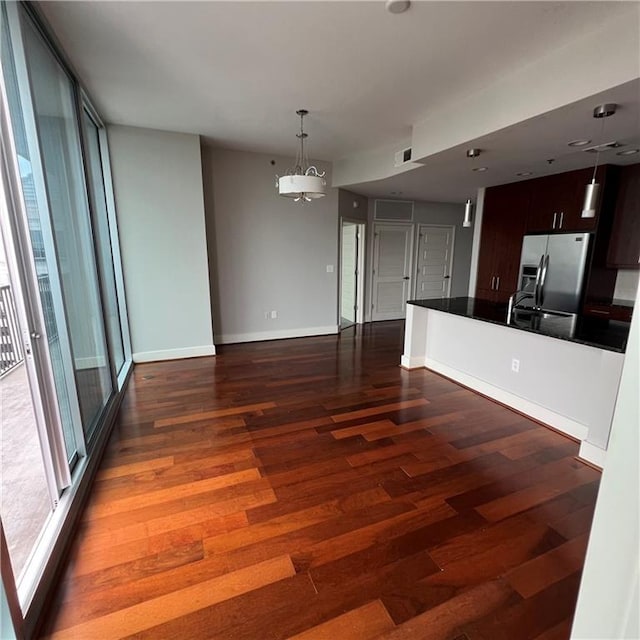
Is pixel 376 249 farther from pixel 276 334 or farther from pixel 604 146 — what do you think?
pixel 604 146

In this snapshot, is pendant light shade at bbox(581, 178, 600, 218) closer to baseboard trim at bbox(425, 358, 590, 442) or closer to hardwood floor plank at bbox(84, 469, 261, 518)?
baseboard trim at bbox(425, 358, 590, 442)

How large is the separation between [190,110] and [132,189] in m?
1.20

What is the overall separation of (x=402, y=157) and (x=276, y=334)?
309 centimetres

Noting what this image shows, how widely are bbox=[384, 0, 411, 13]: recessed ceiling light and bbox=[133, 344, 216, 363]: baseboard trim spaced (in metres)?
3.90

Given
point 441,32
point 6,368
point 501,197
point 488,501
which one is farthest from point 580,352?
point 6,368

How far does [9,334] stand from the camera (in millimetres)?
1610

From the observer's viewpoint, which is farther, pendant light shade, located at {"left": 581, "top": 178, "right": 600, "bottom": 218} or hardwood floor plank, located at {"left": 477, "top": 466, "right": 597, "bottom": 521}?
pendant light shade, located at {"left": 581, "top": 178, "right": 600, "bottom": 218}

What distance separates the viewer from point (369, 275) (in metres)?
6.63

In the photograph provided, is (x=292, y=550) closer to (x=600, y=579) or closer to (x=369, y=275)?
(x=600, y=579)

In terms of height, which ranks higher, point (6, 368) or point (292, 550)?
point (6, 368)

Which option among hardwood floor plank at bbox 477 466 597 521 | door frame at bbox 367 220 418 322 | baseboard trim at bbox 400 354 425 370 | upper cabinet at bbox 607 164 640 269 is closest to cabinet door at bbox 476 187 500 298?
upper cabinet at bbox 607 164 640 269

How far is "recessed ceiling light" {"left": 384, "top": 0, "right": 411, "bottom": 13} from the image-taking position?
181 cm

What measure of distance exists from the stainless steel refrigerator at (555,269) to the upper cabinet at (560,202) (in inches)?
4.7

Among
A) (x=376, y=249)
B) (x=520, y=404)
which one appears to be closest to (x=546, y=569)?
(x=520, y=404)
